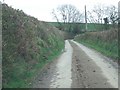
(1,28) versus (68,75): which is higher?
(1,28)

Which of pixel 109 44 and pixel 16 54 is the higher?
pixel 16 54

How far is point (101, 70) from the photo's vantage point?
16359 millimetres

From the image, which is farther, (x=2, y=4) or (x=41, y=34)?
(x=41, y=34)

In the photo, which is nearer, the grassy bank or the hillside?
the hillside

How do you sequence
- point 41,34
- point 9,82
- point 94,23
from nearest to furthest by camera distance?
point 9,82, point 41,34, point 94,23

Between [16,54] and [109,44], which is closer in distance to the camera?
[16,54]

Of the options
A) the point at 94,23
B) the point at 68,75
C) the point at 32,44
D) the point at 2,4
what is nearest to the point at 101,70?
the point at 68,75

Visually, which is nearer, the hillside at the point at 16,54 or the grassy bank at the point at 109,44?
the hillside at the point at 16,54

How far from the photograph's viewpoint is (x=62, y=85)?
41.3 feet

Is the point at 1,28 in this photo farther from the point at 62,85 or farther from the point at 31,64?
the point at 62,85

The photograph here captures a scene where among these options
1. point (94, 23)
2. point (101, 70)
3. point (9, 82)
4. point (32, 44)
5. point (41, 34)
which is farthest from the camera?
point (94, 23)

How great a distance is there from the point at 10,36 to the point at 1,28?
2.29ft

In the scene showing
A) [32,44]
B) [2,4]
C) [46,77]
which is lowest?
[46,77]

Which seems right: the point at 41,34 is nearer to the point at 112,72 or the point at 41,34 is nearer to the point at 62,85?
the point at 112,72
